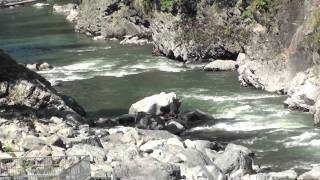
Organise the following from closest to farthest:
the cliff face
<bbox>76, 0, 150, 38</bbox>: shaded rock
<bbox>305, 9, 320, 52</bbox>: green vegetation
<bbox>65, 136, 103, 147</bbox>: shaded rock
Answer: <bbox>65, 136, 103, 147</bbox>: shaded rock, <bbox>305, 9, 320, 52</bbox>: green vegetation, the cliff face, <bbox>76, 0, 150, 38</bbox>: shaded rock

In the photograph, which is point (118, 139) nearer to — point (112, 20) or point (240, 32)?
point (240, 32)

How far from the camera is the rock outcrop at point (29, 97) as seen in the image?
119 ft

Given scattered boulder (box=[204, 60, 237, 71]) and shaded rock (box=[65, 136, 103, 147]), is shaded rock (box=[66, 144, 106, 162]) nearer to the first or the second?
shaded rock (box=[65, 136, 103, 147])

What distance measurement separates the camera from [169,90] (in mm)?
47562

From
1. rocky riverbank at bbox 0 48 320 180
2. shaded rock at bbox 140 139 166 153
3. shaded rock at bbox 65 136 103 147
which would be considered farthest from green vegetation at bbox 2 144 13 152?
shaded rock at bbox 140 139 166 153

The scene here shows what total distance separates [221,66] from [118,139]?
78.2 feet

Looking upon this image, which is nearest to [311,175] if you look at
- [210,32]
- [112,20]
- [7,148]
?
[7,148]

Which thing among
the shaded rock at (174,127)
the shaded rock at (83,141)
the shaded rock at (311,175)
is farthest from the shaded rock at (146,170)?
the shaded rock at (174,127)

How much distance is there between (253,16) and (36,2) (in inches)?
3030

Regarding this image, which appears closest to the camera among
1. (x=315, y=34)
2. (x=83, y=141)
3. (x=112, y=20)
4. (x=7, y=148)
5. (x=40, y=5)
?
(x=7, y=148)

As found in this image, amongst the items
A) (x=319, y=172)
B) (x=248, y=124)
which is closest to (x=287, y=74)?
(x=248, y=124)

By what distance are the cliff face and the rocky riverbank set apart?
860 centimetres

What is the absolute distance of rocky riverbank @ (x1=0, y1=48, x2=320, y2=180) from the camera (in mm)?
25344

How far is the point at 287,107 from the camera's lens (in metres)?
39.4
